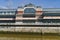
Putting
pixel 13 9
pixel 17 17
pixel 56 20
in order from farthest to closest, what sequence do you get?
pixel 13 9
pixel 17 17
pixel 56 20

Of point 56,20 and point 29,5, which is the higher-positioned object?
point 29,5

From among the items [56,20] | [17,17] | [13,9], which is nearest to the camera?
[56,20]

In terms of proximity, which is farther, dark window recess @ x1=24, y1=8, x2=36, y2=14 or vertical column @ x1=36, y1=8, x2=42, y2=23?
dark window recess @ x1=24, y1=8, x2=36, y2=14

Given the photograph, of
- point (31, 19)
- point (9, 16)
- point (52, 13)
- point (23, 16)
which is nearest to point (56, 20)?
point (52, 13)

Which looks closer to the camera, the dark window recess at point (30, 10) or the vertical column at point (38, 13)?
the vertical column at point (38, 13)

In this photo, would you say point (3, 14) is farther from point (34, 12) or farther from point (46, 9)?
point (46, 9)

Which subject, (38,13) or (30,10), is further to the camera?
(30,10)

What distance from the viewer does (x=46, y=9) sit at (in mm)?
27641

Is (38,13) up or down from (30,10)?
down

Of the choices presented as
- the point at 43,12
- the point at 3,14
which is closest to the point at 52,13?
the point at 43,12

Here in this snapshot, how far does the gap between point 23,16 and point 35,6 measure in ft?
9.74

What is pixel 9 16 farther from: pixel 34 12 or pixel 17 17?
pixel 34 12

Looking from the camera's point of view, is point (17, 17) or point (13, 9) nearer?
point (17, 17)

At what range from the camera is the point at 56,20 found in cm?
2403
